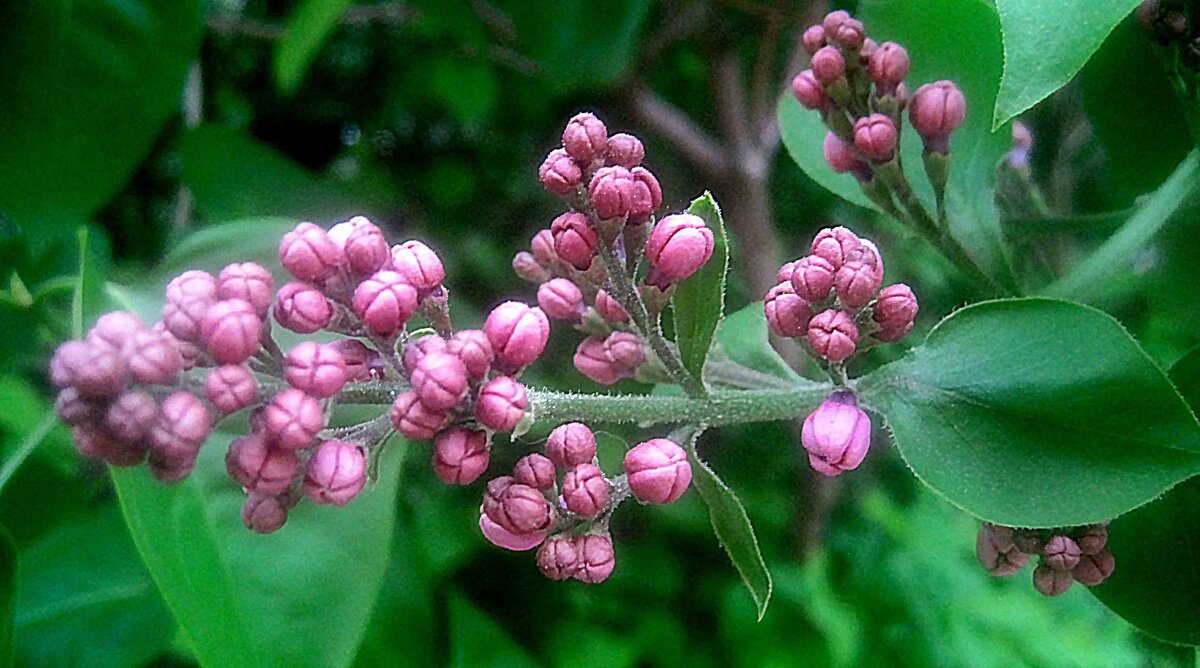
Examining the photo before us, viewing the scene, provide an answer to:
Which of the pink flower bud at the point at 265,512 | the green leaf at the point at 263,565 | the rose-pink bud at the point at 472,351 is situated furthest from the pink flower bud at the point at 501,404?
the green leaf at the point at 263,565

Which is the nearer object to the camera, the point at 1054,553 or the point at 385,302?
the point at 385,302

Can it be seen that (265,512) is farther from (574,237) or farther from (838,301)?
(838,301)

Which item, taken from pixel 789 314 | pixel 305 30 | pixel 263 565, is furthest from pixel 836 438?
pixel 305 30

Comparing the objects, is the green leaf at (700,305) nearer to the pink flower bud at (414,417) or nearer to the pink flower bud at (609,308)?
the pink flower bud at (609,308)

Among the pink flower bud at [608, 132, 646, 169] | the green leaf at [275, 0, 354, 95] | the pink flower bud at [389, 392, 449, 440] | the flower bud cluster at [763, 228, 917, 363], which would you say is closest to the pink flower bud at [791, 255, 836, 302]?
the flower bud cluster at [763, 228, 917, 363]

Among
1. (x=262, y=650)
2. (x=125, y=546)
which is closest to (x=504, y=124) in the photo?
(x=125, y=546)

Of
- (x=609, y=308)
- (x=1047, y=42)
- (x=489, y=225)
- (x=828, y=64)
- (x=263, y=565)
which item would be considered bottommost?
(x=489, y=225)
